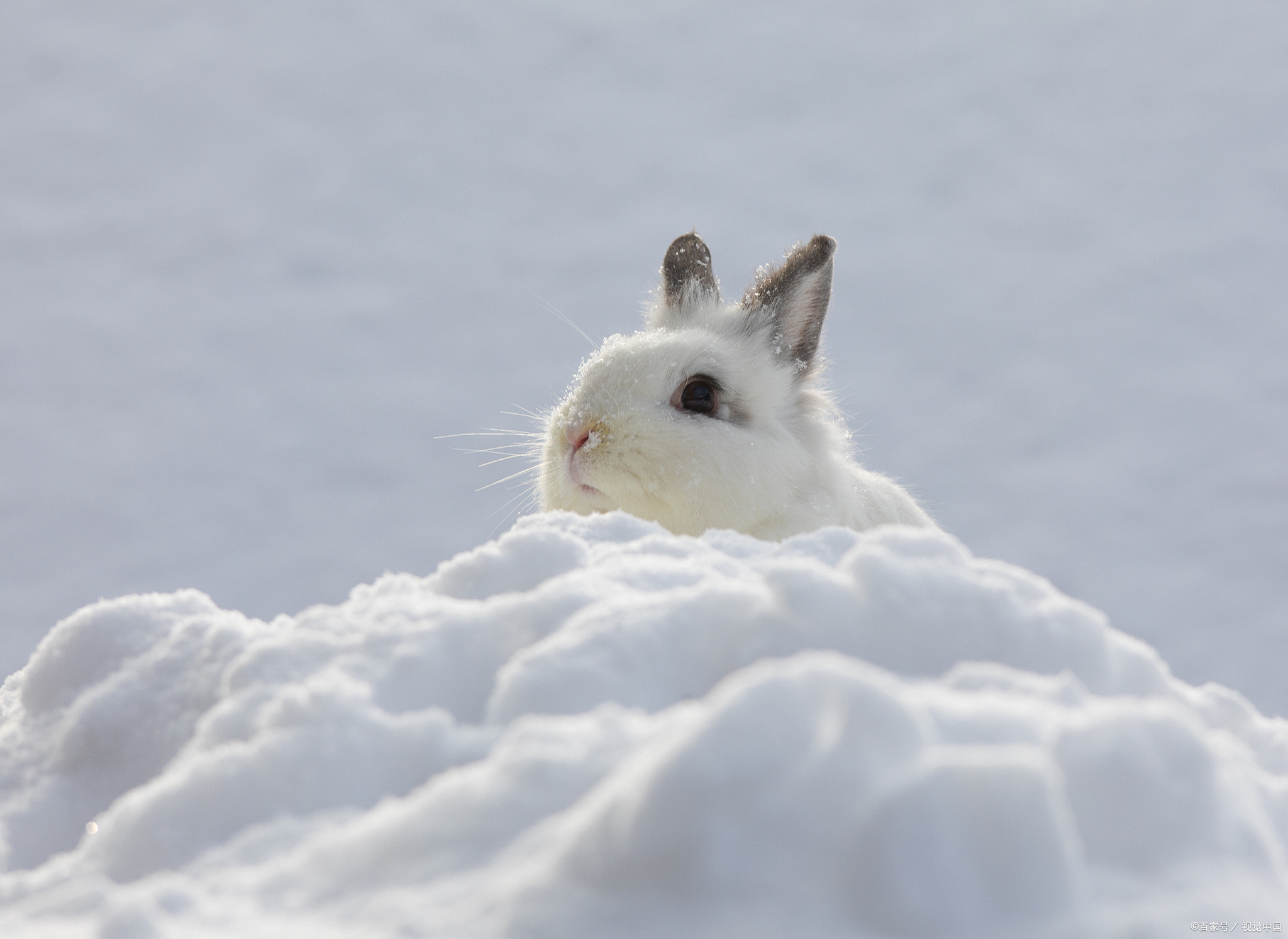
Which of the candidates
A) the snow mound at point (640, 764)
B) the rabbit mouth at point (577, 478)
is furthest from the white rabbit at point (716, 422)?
the snow mound at point (640, 764)

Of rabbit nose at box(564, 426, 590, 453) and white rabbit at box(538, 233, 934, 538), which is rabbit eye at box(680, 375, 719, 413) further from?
rabbit nose at box(564, 426, 590, 453)

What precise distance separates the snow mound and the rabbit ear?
342 centimetres

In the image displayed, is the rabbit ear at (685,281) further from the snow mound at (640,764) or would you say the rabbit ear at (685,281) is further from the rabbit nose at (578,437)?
the snow mound at (640,764)

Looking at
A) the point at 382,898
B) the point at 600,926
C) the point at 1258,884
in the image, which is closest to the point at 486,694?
the point at 382,898

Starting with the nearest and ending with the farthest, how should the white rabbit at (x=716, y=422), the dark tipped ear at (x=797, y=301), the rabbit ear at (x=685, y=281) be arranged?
the white rabbit at (x=716, y=422) → the dark tipped ear at (x=797, y=301) → the rabbit ear at (x=685, y=281)

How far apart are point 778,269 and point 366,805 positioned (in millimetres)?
4152

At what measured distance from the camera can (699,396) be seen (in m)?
4.27

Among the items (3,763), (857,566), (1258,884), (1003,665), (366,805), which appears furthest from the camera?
(3,763)

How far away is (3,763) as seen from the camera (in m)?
1.67

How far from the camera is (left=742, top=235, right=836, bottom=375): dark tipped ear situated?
4.85 meters

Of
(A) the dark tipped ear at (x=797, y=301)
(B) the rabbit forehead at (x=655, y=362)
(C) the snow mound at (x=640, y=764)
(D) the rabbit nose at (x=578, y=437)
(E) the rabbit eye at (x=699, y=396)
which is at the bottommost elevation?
(C) the snow mound at (x=640, y=764)

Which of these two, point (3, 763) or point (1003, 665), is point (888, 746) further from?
point (3, 763)

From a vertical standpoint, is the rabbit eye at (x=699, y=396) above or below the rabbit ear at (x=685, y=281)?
below

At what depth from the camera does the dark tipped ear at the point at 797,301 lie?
4.85 meters
